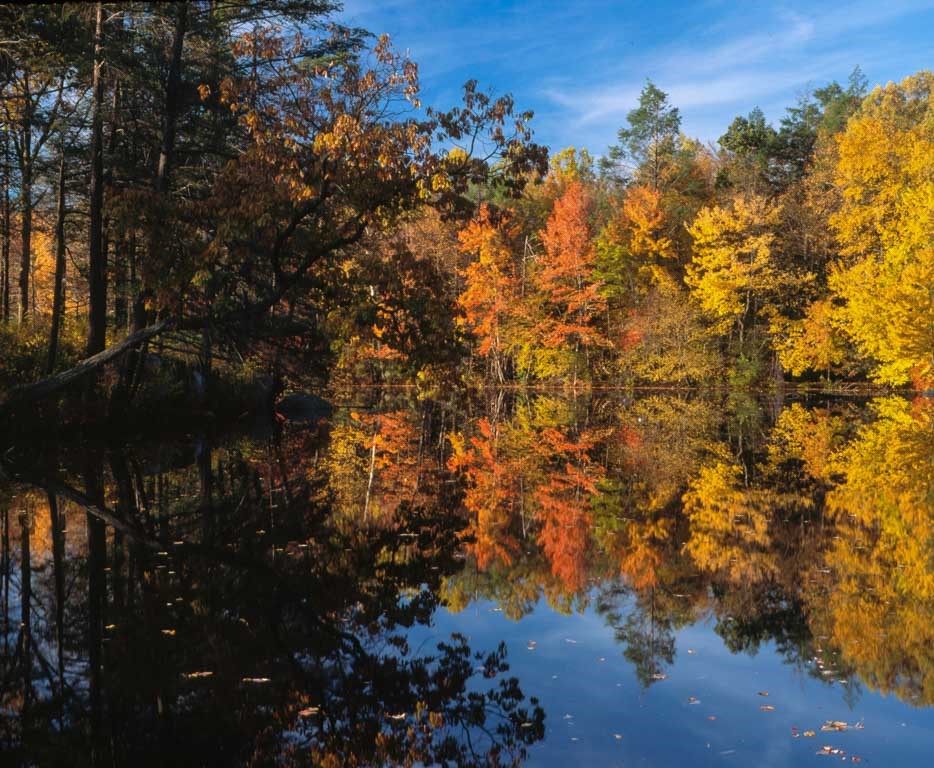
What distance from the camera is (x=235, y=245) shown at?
14109 mm

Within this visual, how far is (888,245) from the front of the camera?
114 feet

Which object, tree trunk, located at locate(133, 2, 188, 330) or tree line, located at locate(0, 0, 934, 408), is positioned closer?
tree line, located at locate(0, 0, 934, 408)

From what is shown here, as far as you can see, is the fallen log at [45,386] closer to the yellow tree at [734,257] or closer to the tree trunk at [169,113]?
the tree trunk at [169,113]

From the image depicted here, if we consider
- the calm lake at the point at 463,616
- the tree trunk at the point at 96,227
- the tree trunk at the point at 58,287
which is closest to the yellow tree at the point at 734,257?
the calm lake at the point at 463,616

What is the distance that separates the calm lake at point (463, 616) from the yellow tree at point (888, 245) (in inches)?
779

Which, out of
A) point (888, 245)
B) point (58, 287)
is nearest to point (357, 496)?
point (58, 287)

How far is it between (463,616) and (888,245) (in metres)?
34.2

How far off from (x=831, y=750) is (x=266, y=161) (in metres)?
10.9

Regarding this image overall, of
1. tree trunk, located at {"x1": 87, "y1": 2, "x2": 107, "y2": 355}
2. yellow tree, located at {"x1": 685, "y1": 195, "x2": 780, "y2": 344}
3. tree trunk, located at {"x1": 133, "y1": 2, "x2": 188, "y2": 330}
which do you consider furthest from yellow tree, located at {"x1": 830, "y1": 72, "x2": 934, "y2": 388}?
tree trunk, located at {"x1": 87, "y1": 2, "x2": 107, "y2": 355}

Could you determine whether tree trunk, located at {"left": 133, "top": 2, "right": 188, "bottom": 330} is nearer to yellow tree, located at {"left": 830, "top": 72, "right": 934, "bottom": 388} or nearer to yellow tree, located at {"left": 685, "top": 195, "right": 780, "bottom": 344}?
yellow tree, located at {"left": 830, "top": 72, "right": 934, "bottom": 388}

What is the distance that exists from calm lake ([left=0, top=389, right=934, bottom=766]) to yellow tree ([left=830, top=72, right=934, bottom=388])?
19777 mm

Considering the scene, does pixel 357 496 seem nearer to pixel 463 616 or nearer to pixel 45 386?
pixel 463 616

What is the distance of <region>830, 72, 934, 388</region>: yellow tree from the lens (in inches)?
1206

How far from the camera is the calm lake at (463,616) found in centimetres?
453
